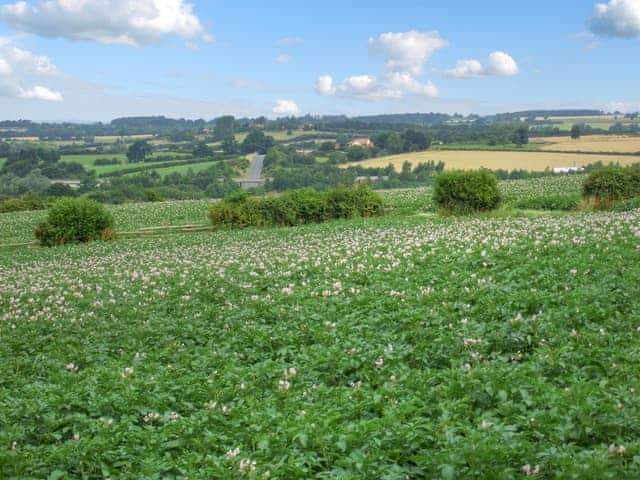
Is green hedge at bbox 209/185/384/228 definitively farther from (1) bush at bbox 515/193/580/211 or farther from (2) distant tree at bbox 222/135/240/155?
(2) distant tree at bbox 222/135/240/155

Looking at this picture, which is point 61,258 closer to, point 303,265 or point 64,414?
point 303,265

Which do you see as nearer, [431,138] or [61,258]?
[61,258]

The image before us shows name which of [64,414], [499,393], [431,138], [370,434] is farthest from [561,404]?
[431,138]

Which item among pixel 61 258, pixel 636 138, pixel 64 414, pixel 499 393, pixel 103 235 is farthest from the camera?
pixel 636 138

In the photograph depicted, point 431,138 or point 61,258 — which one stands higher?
point 431,138

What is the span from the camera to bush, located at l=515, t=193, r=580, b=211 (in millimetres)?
32594

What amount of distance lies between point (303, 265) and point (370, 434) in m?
9.17

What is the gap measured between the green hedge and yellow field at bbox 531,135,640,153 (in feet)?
163

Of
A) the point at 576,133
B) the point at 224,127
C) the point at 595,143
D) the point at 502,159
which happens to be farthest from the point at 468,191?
the point at 224,127

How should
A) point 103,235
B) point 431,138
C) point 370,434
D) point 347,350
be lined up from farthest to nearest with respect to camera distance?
1. point 431,138
2. point 103,235
3. point 347,350
4. point 370,434

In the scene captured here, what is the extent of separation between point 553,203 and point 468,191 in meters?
6.84

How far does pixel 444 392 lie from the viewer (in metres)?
5.93

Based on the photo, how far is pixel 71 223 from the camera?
31516 millimetres

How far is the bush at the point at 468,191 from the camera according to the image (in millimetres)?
30172
